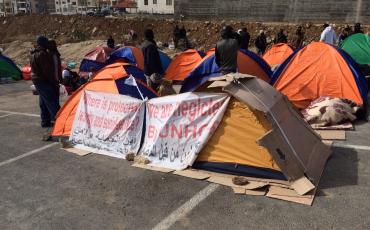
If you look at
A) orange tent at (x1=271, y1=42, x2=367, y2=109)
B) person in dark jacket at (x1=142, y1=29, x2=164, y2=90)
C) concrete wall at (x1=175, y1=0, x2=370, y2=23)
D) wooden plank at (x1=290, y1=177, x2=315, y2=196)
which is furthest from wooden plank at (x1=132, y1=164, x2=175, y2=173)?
concrete wall at (x1=175, y1=0, x2=370, y2=23)

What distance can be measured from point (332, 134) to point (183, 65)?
6761mm

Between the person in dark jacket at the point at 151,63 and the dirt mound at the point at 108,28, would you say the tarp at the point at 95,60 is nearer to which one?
the person in dark jacket at the point at 151,63

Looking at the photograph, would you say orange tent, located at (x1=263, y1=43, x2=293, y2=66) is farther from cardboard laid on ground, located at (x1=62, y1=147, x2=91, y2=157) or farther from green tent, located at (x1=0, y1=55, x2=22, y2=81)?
green tent, located at (x1=0, y1=55, x2=22, y2=81)

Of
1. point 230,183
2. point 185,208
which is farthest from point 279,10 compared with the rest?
point 185,208

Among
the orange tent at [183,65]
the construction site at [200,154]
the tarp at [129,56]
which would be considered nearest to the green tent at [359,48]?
the construction site at [200,154]

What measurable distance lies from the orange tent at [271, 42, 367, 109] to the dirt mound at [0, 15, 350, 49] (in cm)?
2065

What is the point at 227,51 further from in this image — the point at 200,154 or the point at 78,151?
the point at 78,151

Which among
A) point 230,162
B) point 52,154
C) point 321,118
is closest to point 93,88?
point 52,154

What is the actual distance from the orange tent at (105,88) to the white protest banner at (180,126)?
0.79 m

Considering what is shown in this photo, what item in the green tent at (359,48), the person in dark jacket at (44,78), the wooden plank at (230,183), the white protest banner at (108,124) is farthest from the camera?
the green tent at (359,48)

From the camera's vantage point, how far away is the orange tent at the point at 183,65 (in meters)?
12.7

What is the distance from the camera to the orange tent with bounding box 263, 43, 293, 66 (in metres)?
12.4

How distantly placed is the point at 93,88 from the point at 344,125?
4.96 metres

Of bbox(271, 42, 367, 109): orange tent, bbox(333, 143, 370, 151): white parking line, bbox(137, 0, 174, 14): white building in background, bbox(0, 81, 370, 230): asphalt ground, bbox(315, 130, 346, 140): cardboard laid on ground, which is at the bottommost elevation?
bbox(0, 81, 370, 230): asphalt ground
